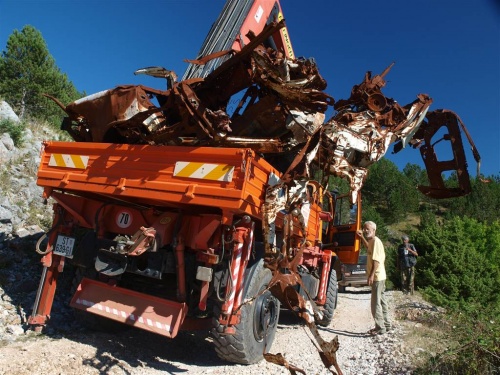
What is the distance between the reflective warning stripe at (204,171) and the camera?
11.8ft

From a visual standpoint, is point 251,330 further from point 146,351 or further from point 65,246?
point 65,246

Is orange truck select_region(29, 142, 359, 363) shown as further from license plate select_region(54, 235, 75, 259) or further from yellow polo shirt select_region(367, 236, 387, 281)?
yellow polo shirt select_region(367, 236, 387, 281)

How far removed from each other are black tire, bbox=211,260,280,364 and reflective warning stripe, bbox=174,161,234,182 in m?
1.04

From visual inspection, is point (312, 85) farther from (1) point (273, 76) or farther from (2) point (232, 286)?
(2) point (232, 286)

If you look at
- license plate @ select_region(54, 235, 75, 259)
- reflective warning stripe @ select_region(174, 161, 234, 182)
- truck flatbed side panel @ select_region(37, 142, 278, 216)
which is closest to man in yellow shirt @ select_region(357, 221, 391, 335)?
truck flatbed side panel @ select_region(37, 142, 278, 216)

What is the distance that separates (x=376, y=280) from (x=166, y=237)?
340 cm

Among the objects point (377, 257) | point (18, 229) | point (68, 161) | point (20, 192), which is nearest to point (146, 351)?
point (68, 161)

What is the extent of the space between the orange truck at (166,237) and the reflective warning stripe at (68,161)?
1cm

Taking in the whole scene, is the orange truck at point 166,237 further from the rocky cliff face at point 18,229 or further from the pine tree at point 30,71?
the pine tree at point 30,71

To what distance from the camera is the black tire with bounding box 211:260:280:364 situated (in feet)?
12.5

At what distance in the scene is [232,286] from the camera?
12.1 feet

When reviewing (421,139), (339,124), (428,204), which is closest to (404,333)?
(421,139)

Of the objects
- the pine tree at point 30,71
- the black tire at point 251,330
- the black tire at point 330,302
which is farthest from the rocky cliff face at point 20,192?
the pine tree at point 30,71

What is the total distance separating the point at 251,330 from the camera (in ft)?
13.0
